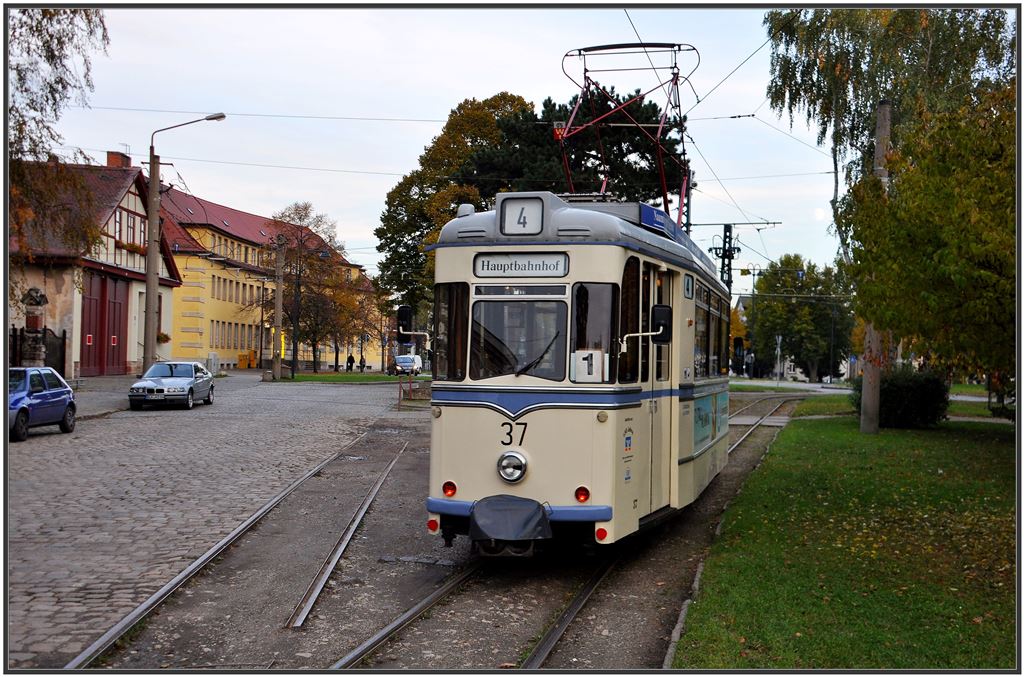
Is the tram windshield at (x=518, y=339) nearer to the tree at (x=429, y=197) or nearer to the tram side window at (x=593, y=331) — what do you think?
the tram side window at (x=593, y=331)

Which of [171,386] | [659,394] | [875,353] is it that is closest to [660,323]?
[659,394]

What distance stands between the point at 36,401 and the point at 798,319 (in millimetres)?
76589

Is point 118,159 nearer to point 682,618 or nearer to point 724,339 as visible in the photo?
point 724,339

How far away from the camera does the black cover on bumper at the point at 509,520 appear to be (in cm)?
864

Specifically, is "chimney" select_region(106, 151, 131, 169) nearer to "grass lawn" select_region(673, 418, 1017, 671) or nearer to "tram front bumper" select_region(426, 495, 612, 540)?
"grass lawn" select_region(673, 418, 1017, 671)

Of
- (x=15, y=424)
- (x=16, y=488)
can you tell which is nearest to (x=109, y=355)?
(x=15, y=424)

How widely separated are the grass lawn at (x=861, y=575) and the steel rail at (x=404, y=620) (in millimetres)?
1953

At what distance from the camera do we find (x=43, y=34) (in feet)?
28.7

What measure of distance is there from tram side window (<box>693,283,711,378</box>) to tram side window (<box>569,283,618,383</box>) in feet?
9.39

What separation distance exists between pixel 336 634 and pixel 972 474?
1224cm

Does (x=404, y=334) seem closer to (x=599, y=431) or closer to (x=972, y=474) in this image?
(x=599, y=431)

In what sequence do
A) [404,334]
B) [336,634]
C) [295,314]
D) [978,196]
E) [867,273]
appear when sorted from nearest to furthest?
[336,634], [978,196], [404,334], [867,273], [295,314]

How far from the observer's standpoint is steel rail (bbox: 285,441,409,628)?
7.71 m

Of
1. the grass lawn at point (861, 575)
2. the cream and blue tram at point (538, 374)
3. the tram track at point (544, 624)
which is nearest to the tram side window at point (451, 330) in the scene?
the cream and blue tram at point (538, 374)
